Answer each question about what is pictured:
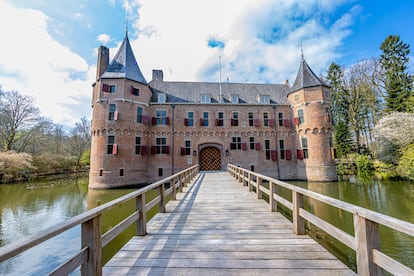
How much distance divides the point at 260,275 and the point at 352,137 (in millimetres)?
26446

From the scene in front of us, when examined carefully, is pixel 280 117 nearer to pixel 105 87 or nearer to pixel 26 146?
pixel 105 87

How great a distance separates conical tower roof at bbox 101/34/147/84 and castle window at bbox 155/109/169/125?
9.19ft

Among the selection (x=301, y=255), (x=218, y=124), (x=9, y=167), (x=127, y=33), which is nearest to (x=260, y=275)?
(x=301, y=255)

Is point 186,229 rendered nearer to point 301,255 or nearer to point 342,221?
point 301,255

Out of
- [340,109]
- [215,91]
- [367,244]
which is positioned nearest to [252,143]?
[215,91]

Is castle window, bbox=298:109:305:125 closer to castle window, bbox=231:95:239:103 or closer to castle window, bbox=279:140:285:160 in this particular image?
castle window, bbox=279:140:285:160

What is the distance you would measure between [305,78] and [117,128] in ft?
54.5

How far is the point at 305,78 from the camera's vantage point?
15961mm

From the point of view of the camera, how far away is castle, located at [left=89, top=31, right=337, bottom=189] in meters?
13.6

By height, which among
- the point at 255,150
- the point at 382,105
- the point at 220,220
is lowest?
the point at 220,220

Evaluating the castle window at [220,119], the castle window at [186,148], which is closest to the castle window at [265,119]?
the castle window at [220,119]

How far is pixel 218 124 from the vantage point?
16.0 m

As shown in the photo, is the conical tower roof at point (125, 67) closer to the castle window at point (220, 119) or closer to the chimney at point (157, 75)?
the chimney at point (157, 75)

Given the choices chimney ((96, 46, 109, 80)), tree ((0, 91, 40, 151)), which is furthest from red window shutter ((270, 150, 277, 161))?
tree ((0, 91, 40, 151))
